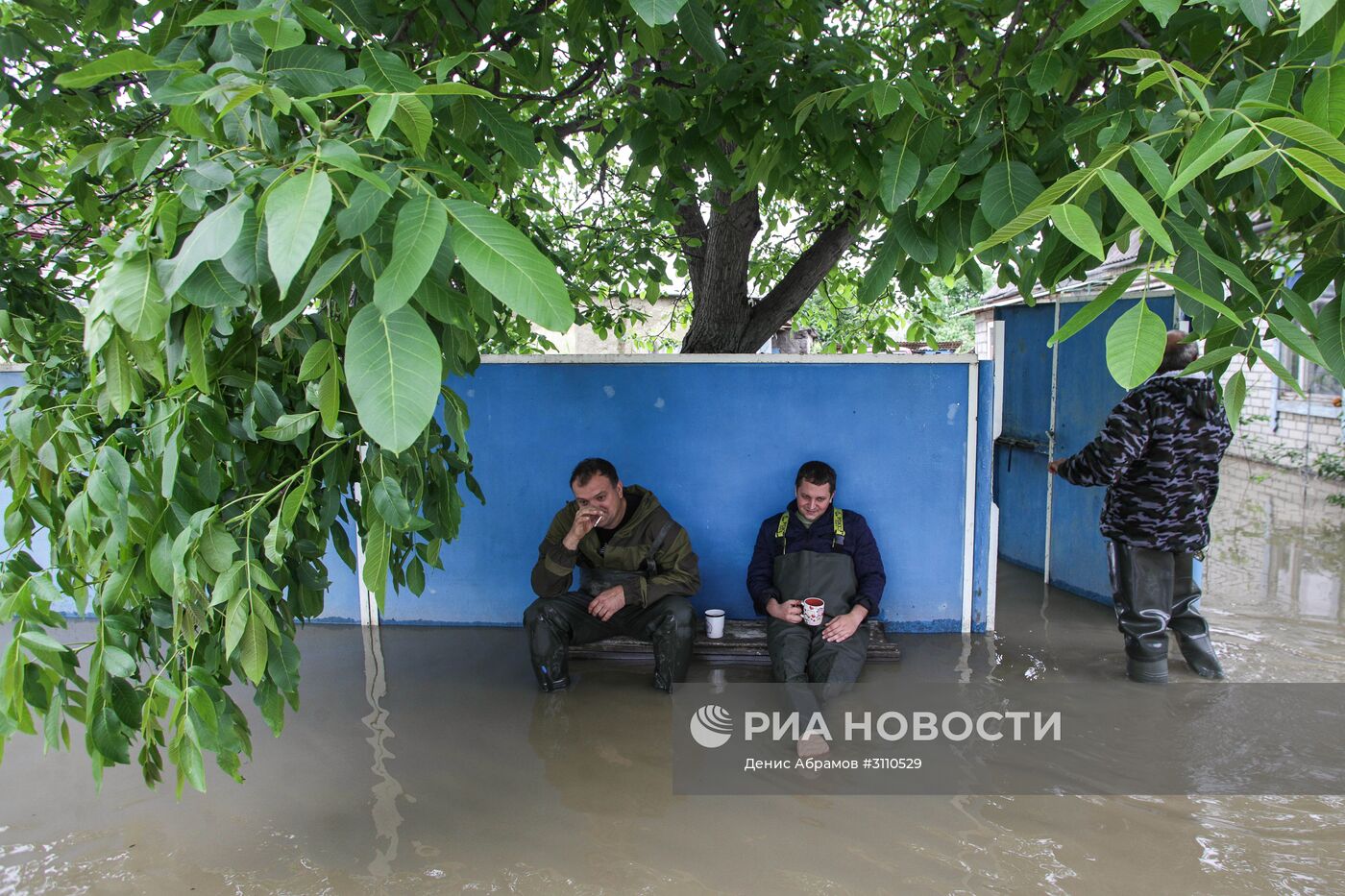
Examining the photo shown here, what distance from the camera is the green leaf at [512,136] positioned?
225 centimetres

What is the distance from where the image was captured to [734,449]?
4961mm

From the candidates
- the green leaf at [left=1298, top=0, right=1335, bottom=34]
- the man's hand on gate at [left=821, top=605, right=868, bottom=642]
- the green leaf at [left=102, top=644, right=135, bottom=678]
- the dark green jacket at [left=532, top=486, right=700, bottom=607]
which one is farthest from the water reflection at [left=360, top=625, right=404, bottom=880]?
the green leaf at [left=1298, top=0, right=1335, bottom=34]

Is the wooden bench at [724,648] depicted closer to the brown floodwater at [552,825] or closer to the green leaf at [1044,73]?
the brown floodwater at [552,825]

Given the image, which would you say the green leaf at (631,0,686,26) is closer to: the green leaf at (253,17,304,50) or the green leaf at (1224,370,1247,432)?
the green leaf at (253,17,304,50)

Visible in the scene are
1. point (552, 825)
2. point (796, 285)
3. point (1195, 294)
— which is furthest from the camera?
point (796, 285)

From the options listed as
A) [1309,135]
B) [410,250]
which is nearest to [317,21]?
[410,250]

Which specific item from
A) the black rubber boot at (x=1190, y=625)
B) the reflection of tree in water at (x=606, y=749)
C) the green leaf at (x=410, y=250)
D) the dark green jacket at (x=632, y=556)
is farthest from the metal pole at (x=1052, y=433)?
the green leaf at (x=410, y=250)

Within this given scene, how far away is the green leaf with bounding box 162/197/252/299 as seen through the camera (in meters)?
1.29

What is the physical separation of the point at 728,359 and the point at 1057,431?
2343 mm

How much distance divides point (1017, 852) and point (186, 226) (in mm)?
3009

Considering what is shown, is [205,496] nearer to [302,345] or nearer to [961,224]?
[302,345]

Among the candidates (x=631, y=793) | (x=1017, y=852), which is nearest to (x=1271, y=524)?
(x=1017, y=852)

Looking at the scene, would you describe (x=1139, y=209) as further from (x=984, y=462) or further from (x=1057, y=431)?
(x=1057, y=431)

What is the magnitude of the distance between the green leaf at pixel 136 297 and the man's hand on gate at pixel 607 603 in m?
3.02
